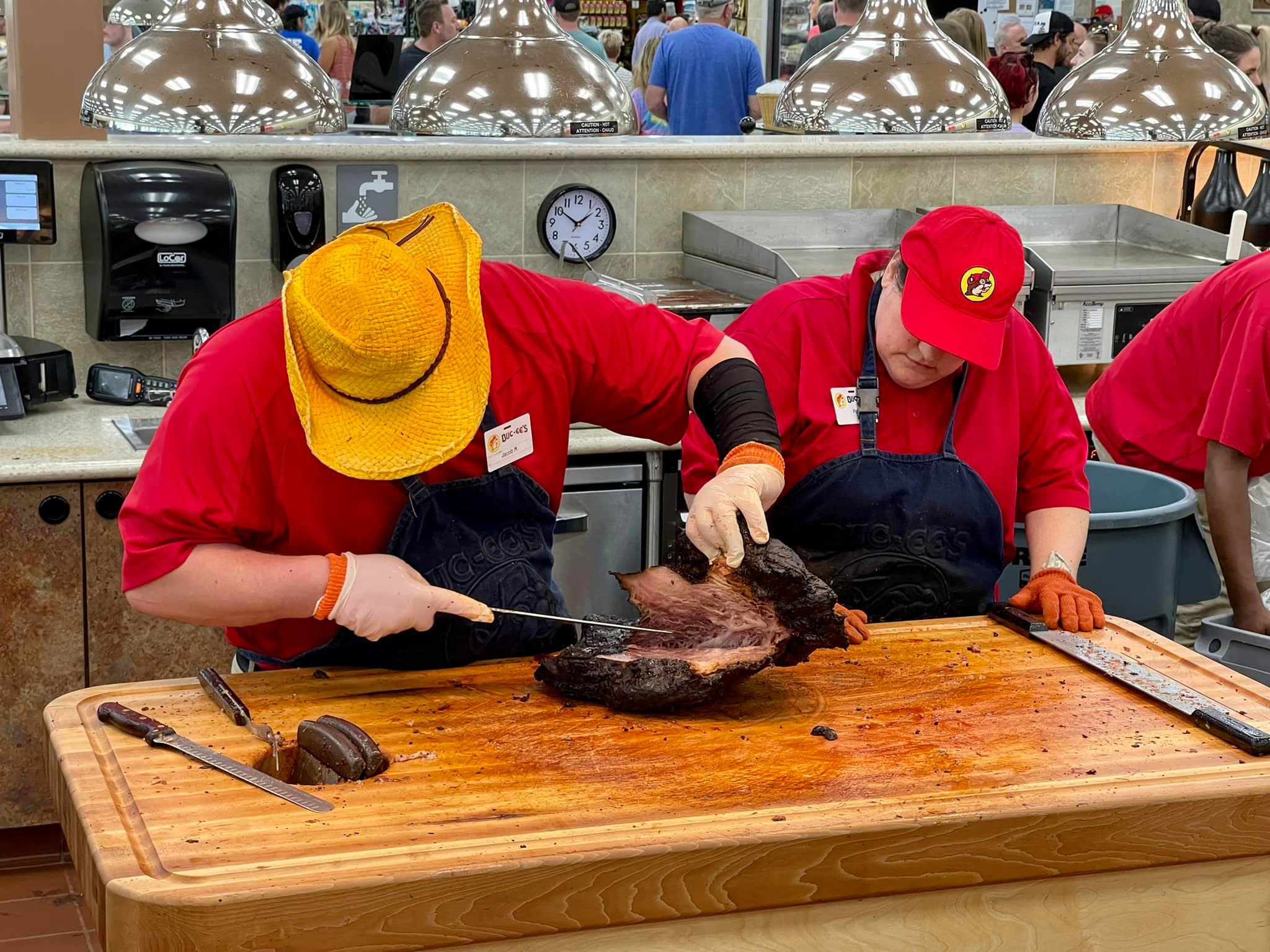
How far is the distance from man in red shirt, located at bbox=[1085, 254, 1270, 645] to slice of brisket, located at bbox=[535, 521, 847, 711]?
4.40 feet

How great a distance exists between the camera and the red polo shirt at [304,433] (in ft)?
6.82

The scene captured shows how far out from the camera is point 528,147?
4551 mm

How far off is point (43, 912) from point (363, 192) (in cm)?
213

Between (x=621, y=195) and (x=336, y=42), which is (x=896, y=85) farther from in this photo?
(x=336, y=42)

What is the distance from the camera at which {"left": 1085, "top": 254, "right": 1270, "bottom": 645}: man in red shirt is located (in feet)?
10.4

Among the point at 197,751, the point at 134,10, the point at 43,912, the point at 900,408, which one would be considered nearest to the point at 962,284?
the point at 900,408

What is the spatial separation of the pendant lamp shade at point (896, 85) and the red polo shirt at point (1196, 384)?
0.65 m

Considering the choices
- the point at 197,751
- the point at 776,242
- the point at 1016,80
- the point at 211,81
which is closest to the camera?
the point at 197,751

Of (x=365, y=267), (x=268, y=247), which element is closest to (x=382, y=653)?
(x=365, y=267)

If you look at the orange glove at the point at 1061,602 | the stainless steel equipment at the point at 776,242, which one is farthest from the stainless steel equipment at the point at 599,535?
the orange glove at the point at 1061,602

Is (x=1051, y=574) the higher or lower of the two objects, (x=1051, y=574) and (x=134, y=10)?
the lower

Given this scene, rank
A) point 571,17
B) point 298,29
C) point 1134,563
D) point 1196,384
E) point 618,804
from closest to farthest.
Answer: point 618,804 → point 1134,563 → point 1196,384 → point 571,17 → point 298,29

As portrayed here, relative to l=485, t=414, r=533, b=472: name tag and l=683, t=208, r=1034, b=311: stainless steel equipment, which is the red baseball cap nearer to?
l=485, t=414, r=533, b=472: name tag

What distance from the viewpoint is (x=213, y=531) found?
6.88 ft
